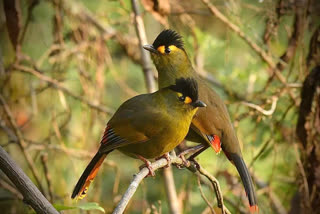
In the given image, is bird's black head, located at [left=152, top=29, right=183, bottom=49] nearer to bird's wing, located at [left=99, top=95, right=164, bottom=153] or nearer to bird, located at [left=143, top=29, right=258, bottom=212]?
bird, located at [left=143, top=29, right=258, bottom=212]

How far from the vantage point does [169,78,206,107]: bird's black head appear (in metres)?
2.52

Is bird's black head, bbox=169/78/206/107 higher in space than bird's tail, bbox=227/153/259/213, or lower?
higher

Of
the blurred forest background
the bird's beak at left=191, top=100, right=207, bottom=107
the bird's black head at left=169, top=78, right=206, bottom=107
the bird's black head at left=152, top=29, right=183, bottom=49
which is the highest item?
the bird's black head at left=152, top=29, right=183, bottom=49

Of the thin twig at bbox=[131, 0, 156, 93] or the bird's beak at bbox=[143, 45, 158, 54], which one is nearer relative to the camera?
the bird's beak at bbox=[143, 45, 158, 54]

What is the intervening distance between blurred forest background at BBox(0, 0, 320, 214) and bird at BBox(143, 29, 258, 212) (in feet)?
0.86

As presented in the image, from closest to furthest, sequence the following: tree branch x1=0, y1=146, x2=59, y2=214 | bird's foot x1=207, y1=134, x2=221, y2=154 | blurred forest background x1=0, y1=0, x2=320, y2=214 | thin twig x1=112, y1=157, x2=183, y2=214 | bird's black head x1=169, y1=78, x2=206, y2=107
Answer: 1. tree branch x1=0, y1=146, x2=59, y2=214
2. thin twig x1=112, y1=157, x2=183, y2=214
3. bird's black head x1=169, y1=78, x2=206, y2=107
4. bird's foot x1=207, y1=134, x2=221, y2=154
5. blurred forest background x1=0, y1=0, x2=320, y2=214

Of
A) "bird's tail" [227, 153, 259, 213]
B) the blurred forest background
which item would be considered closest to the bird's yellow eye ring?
"bird's tail" [227, 153, 259, 213]

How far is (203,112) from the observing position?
3074 millimetres

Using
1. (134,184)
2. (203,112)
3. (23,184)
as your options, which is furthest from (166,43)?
(23,184)

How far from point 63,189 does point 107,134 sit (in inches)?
77.2

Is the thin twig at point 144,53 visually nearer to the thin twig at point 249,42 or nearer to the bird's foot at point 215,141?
the thin twig at point 249,42

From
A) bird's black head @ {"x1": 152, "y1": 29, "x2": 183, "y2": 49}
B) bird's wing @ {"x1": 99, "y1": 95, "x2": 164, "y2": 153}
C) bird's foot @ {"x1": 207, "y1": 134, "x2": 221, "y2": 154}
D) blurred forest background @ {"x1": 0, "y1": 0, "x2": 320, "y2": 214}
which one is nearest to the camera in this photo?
bird's wing @ {"x1": 99, "y1": 95, "x2": 164, "y2": 153}

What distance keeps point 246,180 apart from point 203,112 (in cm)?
45

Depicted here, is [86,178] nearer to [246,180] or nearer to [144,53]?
[246,180]
